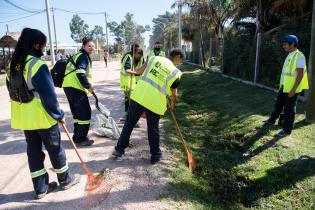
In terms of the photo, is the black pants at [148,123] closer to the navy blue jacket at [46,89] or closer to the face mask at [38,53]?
the navy blue jacket at [46,89]

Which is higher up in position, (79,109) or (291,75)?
(291,75)

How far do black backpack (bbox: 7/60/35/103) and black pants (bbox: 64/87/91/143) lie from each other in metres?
1.77

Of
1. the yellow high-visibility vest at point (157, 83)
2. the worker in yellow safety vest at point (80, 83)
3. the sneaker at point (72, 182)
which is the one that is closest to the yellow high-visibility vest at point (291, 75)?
the yellow high-visibility vest at point (157, 83)

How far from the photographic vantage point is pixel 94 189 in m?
3.87

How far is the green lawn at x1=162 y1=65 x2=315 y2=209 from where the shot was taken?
13.2 feet

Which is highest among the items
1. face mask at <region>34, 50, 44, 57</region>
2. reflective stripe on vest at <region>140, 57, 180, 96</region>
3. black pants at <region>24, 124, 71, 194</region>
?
face mask at <region>34, 50, 44, 57</region>

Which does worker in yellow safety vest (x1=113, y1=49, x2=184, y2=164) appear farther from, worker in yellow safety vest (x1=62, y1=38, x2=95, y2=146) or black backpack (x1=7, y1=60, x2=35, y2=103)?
black backpack (x1=7, y1=60, x2=35, y2=103)

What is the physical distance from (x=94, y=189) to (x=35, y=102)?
1315 mm

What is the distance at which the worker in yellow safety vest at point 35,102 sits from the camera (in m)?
3.32

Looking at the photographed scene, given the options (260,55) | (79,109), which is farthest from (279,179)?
(260,55)

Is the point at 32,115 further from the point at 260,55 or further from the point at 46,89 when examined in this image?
the point at 260,55

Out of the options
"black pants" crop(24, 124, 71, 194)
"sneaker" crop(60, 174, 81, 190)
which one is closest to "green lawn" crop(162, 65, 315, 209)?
"sneaker" crop(60, 174, 81, 190)

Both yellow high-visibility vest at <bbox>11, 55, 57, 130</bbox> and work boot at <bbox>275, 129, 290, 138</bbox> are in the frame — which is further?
work boot at <bbox>275, 129, 290, 138</bbox>

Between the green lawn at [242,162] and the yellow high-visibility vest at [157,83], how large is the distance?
104 cm
